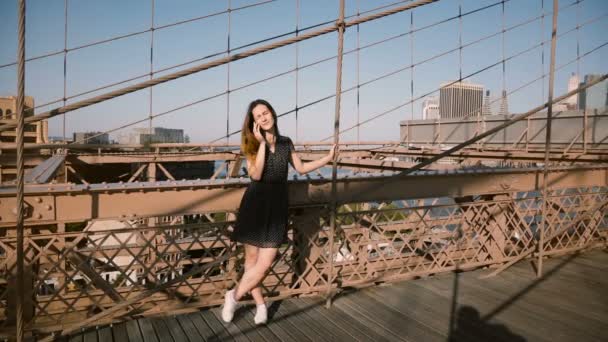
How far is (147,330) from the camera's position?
318 cm

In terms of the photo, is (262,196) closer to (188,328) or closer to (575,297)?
(188,328)

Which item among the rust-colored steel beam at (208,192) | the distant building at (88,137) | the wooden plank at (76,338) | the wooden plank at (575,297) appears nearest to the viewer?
the wooden plank at (76,338)

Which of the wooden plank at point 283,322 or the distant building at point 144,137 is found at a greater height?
the distant building at point 144,137

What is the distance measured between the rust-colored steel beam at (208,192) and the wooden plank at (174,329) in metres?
0.81

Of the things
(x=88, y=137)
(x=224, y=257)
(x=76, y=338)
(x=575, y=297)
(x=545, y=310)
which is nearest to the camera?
(x=76, y=338)

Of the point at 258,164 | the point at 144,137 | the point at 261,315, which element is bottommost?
the point at 261,315

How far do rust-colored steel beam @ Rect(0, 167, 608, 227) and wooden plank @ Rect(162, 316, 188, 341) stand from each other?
2.65 ft

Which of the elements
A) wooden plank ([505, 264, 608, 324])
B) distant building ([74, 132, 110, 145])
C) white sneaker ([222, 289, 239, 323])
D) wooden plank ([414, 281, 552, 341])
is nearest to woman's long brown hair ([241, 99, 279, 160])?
white sneaker ([222, 289, 239, 323])

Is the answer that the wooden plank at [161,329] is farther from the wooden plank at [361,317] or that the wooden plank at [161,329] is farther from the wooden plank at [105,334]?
the wooden plank at [361,317]

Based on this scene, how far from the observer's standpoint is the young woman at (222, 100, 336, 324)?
315 centimetres

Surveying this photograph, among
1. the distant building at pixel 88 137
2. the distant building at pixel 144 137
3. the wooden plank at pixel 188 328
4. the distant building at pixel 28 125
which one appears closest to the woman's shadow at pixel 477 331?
the wooden plank at pixel 188 328

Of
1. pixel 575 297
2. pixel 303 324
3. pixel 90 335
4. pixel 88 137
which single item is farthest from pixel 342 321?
pixel 88 137

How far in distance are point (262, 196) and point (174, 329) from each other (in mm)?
1165

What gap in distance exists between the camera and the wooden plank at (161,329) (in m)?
3.08
